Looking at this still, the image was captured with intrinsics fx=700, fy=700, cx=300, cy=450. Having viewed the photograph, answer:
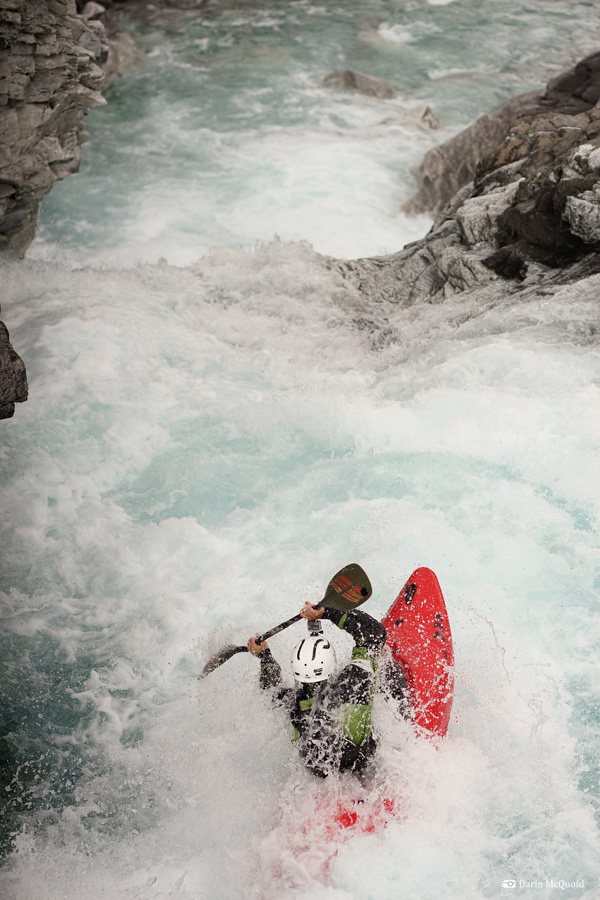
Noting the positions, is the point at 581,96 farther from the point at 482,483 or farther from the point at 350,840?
the point at 350,840

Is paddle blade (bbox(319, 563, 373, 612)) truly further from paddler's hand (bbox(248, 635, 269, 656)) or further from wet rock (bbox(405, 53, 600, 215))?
wet rock (bbox(405, 53, 600, 215))

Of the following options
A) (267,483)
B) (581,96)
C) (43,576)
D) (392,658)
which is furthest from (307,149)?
(392,658)

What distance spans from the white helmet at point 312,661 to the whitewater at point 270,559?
0.53 metres

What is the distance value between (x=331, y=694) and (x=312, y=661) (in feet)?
0.69

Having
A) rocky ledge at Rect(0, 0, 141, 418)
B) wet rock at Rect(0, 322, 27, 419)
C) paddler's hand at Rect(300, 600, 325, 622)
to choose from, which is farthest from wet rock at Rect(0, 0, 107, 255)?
paddler's hand at Rect(300, 600, 325, 622)

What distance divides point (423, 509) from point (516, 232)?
11.4ft

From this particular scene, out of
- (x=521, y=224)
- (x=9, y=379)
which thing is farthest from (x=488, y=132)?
(x=9, y=379)

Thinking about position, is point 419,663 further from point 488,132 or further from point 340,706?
point 488,132

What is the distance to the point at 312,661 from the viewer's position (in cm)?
339

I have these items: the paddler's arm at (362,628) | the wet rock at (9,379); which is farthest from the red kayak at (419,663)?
the wet rock at (9,379)

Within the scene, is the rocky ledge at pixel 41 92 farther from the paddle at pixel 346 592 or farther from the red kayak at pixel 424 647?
the red kayak at pixel 424 647

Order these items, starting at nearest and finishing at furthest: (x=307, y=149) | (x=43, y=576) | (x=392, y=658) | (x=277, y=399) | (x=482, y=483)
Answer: (x=392, y=658)
(x=43, y=576)
(x=482, y=483)
(x=277, y=399)
(x=307, y=149)

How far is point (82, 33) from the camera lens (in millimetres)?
6727

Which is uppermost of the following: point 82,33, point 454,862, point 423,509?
point 82,33
